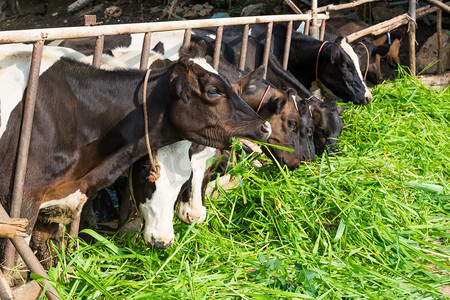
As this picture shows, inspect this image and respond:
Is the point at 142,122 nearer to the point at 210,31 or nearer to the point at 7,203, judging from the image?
the point at 7,203

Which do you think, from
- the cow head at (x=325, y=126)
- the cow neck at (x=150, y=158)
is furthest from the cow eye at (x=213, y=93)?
the cow head at (x=325, y=126)

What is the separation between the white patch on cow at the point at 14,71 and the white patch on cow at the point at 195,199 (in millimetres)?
1138

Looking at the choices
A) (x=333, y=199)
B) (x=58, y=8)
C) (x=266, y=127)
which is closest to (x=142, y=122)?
(x=266, y=127)

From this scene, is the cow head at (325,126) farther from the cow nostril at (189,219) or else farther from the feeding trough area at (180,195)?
the cow nostril at (189,219)

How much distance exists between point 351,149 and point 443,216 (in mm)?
1236

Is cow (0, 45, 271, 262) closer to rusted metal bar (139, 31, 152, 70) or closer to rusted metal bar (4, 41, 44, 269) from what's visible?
rusted metal bar (4, 41, 44, 269)

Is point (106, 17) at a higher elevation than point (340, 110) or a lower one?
lower

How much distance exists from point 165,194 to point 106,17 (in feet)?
34.7

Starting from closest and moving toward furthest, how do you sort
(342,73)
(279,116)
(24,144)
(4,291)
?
(4,291), (24,144), (279,116), (342,73)

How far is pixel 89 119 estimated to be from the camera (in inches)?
123

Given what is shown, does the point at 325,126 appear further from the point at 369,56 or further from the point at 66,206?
the point at 369,56

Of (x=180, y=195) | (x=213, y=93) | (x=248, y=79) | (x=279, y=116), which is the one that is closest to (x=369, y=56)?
(x=279, y=116)

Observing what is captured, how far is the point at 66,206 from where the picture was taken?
322 cm

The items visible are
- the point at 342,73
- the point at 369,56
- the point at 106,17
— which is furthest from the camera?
the point at 106,17
